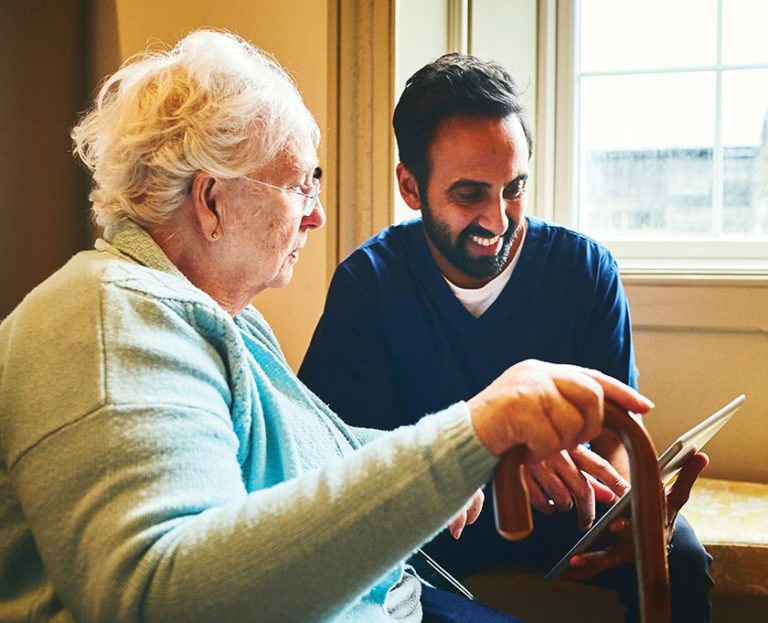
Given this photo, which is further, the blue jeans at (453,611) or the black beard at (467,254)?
the black beard at (467,254)

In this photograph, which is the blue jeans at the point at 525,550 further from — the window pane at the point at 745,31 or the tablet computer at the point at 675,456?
the window pane at the point at 745,31

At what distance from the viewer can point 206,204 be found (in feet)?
3.25

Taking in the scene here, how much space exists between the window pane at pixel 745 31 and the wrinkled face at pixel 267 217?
5.68 feet

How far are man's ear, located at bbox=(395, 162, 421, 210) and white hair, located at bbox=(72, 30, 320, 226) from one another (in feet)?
2.55

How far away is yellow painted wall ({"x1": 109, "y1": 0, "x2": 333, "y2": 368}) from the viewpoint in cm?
205

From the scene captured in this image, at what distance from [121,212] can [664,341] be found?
1596 mm

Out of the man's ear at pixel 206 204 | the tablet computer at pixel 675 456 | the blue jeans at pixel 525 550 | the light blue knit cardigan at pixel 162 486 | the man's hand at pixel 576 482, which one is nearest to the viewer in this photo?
the light blue knit cardigan at pixel 162 486

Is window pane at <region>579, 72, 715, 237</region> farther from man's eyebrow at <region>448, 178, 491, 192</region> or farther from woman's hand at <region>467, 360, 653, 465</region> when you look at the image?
woman's hand at <region>467, 360, 653, 465</region>

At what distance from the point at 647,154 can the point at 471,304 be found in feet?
3.48

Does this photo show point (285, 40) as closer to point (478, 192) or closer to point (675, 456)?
point (478, 192)

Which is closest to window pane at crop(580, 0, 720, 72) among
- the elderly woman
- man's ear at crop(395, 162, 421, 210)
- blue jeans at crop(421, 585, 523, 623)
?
man's ear at crop(395, 162, 421, 210)

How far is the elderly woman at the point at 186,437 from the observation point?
0.64 meters

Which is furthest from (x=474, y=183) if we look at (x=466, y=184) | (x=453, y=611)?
(x=453, y=611)

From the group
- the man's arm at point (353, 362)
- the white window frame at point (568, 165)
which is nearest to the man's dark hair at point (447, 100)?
the man's arm at point (353, 362)
